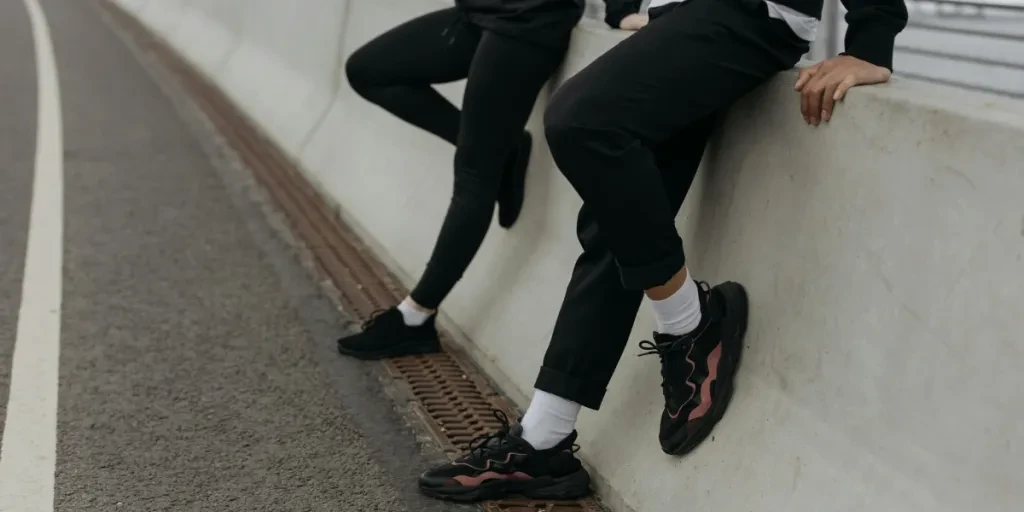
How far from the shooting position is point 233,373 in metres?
4.16

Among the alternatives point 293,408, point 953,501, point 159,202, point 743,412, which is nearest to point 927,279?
point 953,501

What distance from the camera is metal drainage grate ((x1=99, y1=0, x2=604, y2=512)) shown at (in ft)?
12.3

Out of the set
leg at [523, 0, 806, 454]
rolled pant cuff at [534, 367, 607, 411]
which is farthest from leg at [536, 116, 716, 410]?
leg at [523, 0, 806, 454]

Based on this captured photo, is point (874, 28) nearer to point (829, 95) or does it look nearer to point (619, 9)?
point (829, 95)

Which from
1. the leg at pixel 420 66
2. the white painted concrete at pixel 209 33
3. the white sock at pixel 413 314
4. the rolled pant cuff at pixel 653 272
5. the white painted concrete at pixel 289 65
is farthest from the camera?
the white painted concrete at pixel 209 33

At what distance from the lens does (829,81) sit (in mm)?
2555

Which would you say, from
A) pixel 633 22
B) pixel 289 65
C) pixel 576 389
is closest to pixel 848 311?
pixel 576 389

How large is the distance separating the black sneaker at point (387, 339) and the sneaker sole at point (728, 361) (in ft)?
5.40

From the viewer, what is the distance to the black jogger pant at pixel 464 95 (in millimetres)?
3850

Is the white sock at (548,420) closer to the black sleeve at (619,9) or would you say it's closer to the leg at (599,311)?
the leg at (599,311)

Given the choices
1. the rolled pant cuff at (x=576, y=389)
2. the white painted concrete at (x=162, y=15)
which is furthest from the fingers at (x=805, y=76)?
the white painted concrete at (x=162, y=15)

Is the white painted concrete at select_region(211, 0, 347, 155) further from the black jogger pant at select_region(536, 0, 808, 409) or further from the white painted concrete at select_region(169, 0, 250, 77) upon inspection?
the black jogger pant at select_region(536, 0, 808, 409)

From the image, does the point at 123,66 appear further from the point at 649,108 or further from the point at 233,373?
the point at 649,108

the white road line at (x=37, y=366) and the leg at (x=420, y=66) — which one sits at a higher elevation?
the leg at (x=420, y=66)
